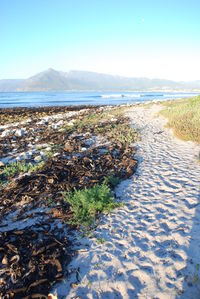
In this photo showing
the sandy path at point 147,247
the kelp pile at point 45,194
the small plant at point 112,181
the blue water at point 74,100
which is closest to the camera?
the sandy path at point 147,247

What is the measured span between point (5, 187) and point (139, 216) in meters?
3.73

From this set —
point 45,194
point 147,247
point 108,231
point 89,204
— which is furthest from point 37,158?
point 147,247

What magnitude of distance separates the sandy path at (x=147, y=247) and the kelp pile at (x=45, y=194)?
419mm

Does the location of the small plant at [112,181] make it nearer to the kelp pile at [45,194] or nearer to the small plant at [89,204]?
the kelp pile at [45,194]

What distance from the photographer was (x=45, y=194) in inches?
211

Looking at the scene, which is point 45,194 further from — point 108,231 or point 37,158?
point 37,158

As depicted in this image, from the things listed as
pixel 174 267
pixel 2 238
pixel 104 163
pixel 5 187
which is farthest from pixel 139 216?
pixel 5 187

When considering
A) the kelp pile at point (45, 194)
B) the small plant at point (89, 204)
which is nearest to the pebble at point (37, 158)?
the kelp pile at point (45, 194)

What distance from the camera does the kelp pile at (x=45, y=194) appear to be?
Answer: 3.10 m

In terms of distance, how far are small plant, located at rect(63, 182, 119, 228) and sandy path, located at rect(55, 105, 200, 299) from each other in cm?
23

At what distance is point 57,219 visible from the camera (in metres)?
4.43

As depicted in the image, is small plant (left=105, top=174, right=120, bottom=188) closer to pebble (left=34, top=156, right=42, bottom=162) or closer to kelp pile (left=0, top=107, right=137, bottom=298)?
kelp pile (left=0, top=107, right=137, bottom=298)

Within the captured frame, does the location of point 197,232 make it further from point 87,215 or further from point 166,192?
point 87,215

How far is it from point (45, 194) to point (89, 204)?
4.74ft
